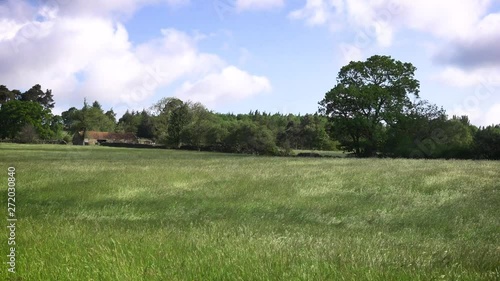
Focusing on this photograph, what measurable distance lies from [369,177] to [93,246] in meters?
17.8

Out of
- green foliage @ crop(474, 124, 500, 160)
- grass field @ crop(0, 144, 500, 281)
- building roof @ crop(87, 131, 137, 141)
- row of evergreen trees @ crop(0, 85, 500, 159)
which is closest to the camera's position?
grass field @ crop(0, 144, 500, 281)

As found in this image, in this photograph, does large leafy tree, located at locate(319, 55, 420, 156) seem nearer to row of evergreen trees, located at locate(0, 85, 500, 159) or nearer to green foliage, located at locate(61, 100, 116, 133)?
row of evergreen trees, located at locate(0, 85, 500, 159)

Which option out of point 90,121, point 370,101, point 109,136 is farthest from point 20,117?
point 370,101

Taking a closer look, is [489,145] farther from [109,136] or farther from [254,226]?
[109,136]

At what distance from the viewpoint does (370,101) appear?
56.1 metres

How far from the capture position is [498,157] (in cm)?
4881

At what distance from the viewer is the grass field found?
5207mm

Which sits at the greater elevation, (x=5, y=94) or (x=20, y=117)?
(x=5, y=94)

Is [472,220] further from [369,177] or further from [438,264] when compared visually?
[369,177]

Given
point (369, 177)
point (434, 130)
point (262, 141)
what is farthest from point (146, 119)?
point (369, 177)

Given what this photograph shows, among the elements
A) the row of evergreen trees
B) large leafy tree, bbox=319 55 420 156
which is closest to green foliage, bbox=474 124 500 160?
the row of evergreen trees

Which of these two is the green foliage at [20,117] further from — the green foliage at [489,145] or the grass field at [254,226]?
the green foliage at [489,145]

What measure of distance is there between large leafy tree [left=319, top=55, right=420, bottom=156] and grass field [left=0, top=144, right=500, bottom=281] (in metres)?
33.1

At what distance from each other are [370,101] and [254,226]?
49916mm
